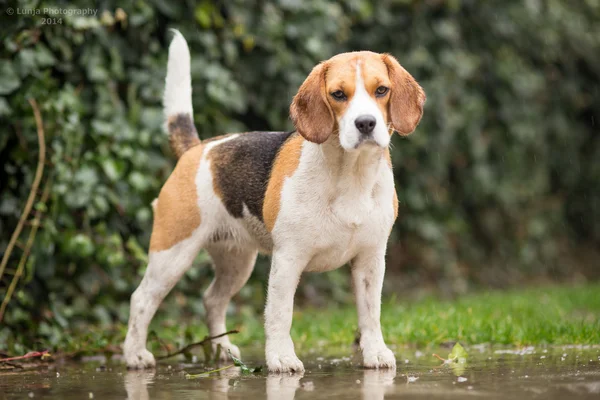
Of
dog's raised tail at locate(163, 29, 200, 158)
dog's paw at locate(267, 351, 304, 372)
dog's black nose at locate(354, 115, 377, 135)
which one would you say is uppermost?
dog's raised tail at locate(163, 29, 200, 158)

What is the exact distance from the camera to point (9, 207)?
6.10 metres

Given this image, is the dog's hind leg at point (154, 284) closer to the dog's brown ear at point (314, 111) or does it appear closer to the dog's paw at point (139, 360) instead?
the dog's paw at point (139, 360)

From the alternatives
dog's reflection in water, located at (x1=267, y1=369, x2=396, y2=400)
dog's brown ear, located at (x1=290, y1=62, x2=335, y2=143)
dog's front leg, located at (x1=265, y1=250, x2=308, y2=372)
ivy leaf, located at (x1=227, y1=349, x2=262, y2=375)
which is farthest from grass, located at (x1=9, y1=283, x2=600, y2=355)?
dog's brown ear, located at (x1=290, y1=62, x2=335, y2=143)

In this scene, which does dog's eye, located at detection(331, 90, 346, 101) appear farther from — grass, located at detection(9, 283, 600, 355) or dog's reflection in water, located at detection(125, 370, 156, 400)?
grass, located at detection(9, 283, 600, 355)

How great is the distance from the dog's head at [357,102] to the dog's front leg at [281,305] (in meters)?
0.64

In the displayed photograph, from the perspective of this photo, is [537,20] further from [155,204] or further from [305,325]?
[155,204]

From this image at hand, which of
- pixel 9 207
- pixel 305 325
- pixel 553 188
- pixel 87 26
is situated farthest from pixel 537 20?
pixel 9 207

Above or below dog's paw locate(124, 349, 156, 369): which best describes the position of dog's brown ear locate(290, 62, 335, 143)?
above

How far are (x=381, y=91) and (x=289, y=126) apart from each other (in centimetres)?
382

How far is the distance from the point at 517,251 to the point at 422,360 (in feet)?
22.7

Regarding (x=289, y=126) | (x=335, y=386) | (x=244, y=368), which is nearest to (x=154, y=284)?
(x=244, y=368)

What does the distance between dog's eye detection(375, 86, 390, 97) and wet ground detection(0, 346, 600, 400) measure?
135 cm

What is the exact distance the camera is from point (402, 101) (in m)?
4.43

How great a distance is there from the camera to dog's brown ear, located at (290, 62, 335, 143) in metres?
4.34
